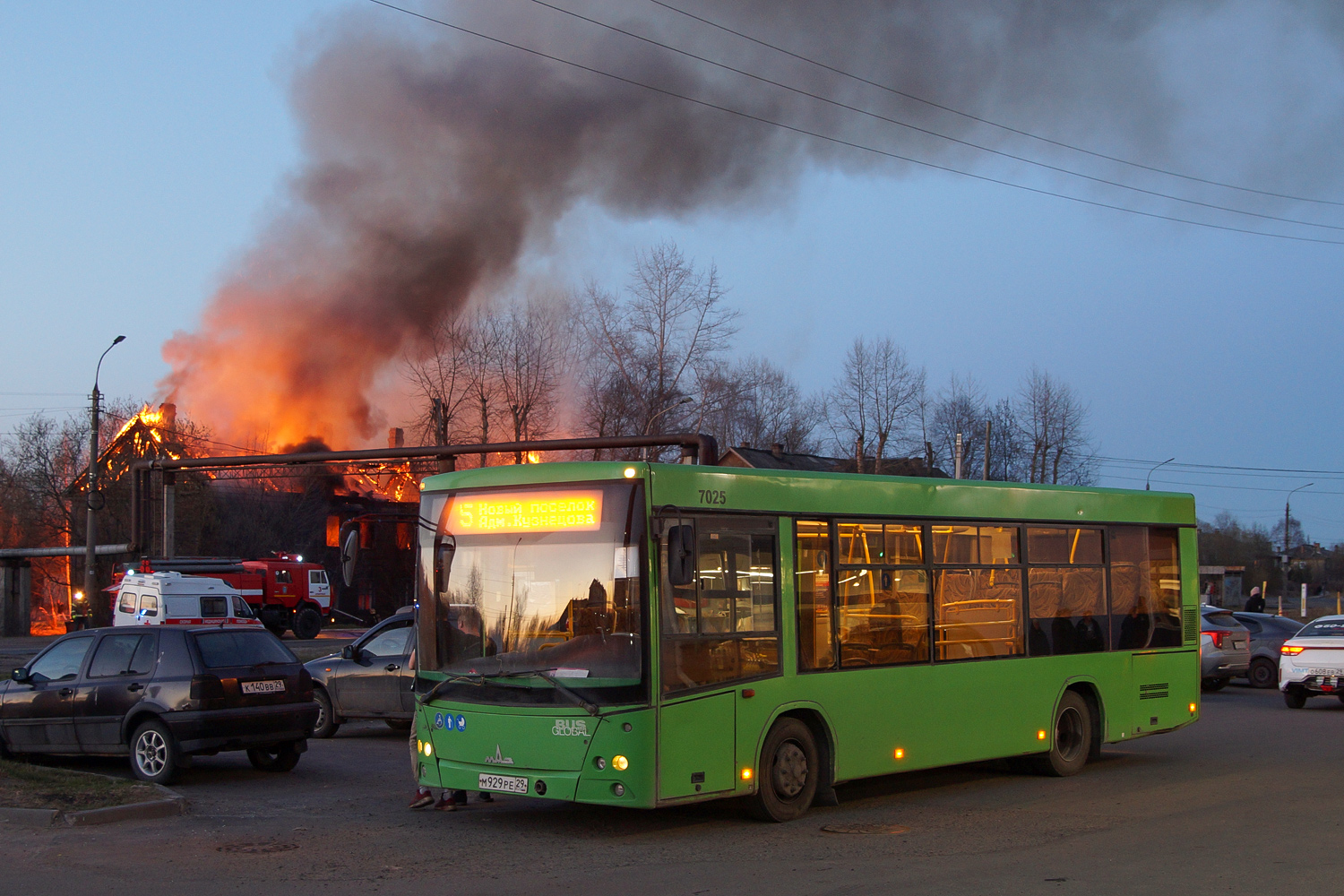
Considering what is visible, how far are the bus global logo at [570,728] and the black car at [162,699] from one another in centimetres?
441

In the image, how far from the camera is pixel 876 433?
213ft

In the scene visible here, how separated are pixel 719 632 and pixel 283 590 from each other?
131 feet

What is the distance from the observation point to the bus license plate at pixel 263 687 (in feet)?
37.4

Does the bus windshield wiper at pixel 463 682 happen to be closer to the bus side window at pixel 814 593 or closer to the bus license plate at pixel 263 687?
the bus side window at pixel 814 593

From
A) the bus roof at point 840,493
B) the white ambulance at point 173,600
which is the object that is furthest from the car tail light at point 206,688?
the white ambulance at point 173,600

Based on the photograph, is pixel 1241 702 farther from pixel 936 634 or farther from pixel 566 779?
pixel 566 779

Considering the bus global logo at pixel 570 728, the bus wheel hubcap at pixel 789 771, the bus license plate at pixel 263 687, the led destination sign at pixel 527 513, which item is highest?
the led destination sign at pixel 527 513

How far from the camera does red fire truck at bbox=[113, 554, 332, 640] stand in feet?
144

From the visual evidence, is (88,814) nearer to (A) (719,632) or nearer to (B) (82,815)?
(B) (82,815)

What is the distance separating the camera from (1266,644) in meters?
24.3

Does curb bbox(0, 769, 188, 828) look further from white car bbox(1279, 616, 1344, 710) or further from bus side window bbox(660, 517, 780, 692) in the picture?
white car bbox(1279, 616, 1344, 710)

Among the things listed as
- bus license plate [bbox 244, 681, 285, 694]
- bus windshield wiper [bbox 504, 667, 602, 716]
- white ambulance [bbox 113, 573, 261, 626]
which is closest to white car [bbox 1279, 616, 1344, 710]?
bus windshield wiper [bbox 504, 667, 602, 716]

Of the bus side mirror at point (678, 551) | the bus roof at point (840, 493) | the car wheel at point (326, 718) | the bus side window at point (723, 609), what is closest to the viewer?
the bus side mirror at point (678, 551)

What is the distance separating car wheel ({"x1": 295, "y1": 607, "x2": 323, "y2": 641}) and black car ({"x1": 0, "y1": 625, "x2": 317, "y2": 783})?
34231mm
